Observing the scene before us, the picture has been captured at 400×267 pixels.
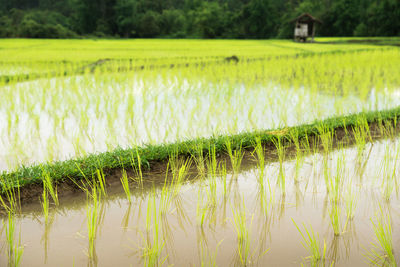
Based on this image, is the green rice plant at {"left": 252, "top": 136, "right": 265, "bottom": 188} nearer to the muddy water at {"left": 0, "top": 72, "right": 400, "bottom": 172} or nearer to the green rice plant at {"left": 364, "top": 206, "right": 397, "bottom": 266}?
the muddy water at {"left": 0, "top": 72, "right": 400, "bottom": 172}

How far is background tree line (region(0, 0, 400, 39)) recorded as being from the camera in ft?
53.2

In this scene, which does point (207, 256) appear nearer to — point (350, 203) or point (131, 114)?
point (350, 203)

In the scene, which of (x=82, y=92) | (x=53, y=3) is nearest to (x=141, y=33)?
(x=53, y=3)

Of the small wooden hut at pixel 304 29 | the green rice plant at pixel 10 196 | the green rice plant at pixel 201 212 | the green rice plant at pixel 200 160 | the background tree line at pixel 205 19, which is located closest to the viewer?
the green rice plant at pixel 201 212

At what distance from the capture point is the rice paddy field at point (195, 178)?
1604mm

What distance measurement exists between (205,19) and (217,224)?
17216 mm

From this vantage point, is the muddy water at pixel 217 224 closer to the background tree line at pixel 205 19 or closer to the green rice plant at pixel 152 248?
the green rice plant at pixel 152 248

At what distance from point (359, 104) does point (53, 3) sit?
20.4 metres

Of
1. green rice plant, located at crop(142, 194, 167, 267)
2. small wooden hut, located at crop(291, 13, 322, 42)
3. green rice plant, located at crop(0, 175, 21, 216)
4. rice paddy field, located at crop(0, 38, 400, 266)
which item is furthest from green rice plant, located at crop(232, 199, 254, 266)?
small wooden hut, located at crop(291, 13, 322, 42)

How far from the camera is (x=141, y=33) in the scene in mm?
17391

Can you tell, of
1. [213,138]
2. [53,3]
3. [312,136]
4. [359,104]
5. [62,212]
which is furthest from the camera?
[53,3]

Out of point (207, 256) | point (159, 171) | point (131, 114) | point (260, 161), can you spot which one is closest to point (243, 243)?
point (207, 256)

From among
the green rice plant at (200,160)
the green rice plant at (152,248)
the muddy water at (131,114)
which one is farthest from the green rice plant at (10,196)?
the green rice plant at (200,160)

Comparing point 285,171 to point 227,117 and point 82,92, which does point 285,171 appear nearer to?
point 227,117
